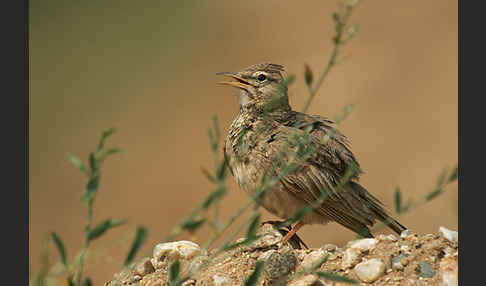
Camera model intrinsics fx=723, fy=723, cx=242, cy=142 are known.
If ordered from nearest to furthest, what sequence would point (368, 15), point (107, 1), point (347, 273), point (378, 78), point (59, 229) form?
1. point (347, 273)
2. point (59, 229)
3. point (378, 78)
4. point (368, 15)
5. point (107, 1)

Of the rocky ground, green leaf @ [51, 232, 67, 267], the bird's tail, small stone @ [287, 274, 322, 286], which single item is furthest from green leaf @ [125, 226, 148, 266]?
the bird's tail

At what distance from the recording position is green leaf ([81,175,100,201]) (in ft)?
7.81

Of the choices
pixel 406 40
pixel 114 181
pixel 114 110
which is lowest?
pixel 114 181

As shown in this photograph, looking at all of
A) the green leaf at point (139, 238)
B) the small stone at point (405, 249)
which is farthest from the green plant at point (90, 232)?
the small stone at point (405, 249)

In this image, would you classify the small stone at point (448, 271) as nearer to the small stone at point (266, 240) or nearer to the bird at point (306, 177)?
the small stone at point (266, 240)

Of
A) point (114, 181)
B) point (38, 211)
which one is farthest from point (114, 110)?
point (38, 211)

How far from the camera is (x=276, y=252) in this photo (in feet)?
12.4

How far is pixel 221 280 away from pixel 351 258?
0.68 m

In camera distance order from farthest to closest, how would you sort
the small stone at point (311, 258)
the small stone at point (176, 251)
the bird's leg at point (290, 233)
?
the bird's leg at point (290, 233)
the small stone at point (176, 251)
the small stone at point (311, 258)

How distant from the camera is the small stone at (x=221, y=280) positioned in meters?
3.69

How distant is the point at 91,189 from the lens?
241 centimetres

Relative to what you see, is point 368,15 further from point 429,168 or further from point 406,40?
point 429,168

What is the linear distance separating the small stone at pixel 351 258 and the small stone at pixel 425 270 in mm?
306

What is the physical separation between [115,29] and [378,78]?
5931 millimetres
